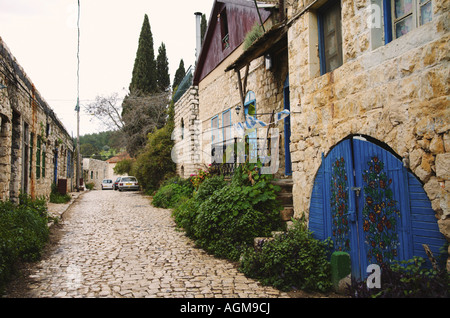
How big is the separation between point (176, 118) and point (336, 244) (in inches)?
531

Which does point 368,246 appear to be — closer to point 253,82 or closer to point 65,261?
point 65,261

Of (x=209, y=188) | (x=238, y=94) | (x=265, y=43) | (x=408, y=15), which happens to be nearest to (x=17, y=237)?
(x=209, y=188)

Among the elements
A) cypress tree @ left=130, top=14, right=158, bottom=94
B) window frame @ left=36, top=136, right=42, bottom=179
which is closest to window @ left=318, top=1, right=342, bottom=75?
window frame @ left=36, top=136, right=42, bottom=179

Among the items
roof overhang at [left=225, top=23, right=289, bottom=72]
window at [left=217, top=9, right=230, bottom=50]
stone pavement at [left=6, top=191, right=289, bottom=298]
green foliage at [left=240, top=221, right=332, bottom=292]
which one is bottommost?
stone pavement at [left=6, top=191, right=289, bottom=298]

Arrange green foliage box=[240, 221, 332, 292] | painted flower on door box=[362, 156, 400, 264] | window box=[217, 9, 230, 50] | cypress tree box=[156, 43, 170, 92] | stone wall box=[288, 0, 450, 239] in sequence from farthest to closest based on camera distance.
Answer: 1. cypress tree box=[156, 43, 170, 92]
2. window box=[217, 9, 230, 50]
3. green foliage box=[240, 221, 332, 292]
4. painted flower on door box=[362, 156, 400, 264]
5. stone wall box=[288, 0, 450, 239]

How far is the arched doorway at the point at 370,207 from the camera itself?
10.2 ft

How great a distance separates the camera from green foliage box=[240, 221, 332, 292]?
392 cm

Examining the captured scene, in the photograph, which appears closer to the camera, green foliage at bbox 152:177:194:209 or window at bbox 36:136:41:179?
window at bbox 36:136:41:179

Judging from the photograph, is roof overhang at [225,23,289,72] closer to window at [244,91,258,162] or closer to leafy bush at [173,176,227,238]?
window at [244,91,258,162]

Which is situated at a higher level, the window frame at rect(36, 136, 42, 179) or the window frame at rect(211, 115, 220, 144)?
the window frame at rect(211, 115, 220, 144)

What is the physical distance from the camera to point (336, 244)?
412cm

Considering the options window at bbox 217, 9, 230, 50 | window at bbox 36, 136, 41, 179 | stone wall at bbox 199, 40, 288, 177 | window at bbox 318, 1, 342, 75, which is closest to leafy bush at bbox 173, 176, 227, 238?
stone wall at bbox 199, 40, 288, 177

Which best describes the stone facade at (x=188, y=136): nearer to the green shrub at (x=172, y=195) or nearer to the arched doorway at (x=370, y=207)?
the green shrub at (x=172, y=195)

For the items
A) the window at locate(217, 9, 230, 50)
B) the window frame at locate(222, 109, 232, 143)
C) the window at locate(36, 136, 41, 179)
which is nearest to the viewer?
the window frame at locate(222, 109, 232, 143)
